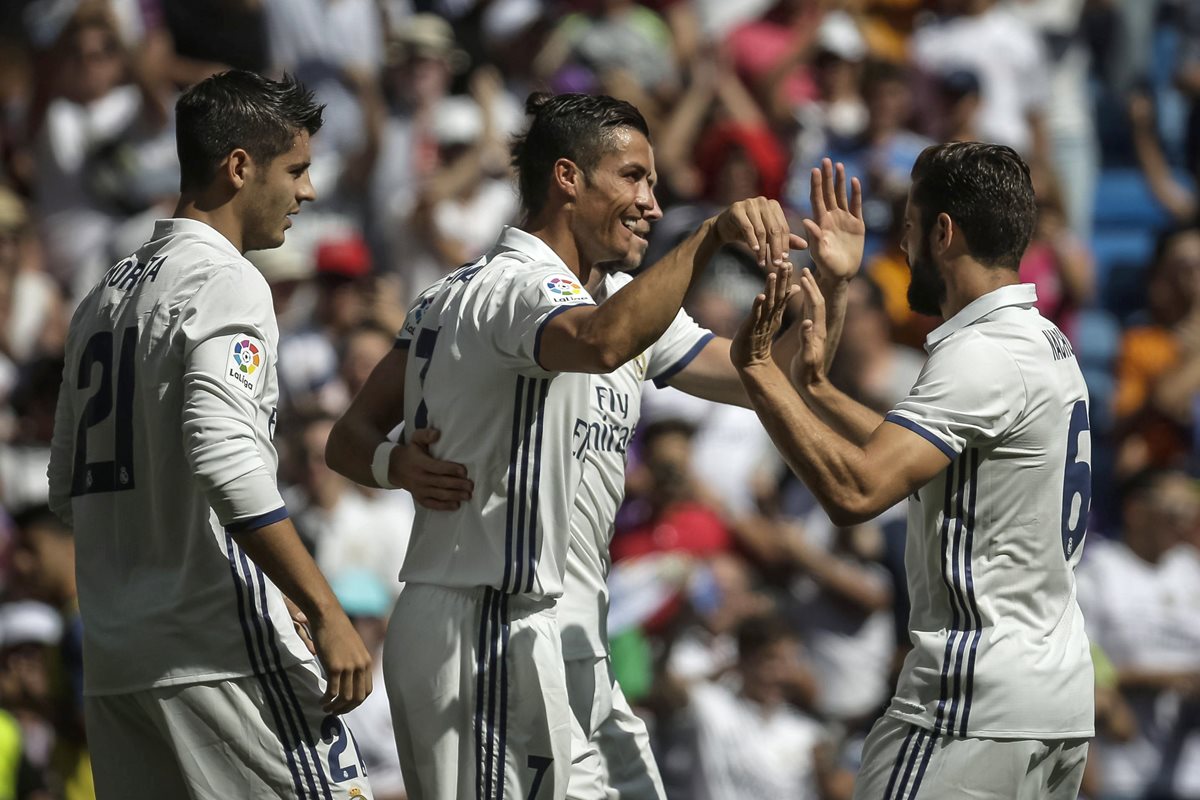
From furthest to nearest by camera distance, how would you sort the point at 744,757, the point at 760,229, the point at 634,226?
1. the point at 744,757
2. the point at 634,226
3. the point at 760,229

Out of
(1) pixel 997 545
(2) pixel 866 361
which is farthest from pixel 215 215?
(2) pixel 866 361

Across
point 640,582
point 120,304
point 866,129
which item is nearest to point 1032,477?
point 120,304

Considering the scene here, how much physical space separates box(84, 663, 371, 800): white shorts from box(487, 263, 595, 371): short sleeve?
93cm

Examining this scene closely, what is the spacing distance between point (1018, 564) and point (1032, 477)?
0.22 m

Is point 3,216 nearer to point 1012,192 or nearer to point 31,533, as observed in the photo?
point 31,533

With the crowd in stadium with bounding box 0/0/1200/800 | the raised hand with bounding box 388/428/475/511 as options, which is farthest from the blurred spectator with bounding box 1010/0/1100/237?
the raised hand with bounding box 388/428/475/511

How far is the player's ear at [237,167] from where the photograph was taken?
4.47 m

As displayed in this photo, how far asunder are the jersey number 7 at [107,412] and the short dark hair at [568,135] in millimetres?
1206

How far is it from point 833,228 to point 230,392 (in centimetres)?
170

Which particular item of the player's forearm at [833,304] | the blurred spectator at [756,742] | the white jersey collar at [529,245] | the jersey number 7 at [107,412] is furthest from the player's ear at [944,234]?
the blurred spectator at [756,742]

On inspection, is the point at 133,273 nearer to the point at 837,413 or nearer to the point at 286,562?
the point at 286,562

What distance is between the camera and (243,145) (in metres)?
4.48

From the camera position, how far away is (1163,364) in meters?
10.2

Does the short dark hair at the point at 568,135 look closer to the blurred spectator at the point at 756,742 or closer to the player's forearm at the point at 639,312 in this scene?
the player's forearm at the point at 639,312
